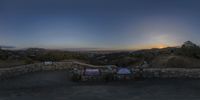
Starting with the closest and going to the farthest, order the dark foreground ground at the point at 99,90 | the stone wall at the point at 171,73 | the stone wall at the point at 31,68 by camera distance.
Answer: the dark foreground ground at the point at 99,90 < the stone wall at the point at 171,73 < the stone wall at the point at 31,68

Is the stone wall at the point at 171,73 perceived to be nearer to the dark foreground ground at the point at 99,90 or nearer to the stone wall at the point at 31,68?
the dark foreground ground at the point at 99,90

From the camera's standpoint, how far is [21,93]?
12.4m

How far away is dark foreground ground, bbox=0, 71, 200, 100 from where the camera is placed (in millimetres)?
11383

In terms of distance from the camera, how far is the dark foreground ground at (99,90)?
11.4m

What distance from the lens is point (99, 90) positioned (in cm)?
1289

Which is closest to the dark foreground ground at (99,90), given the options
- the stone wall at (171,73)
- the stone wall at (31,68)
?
the stone wall at (171,73)

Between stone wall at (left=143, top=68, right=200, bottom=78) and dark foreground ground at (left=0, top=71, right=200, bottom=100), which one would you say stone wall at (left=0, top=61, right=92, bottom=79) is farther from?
stone wall at (left=143, top=68, right=200, bottom=78)

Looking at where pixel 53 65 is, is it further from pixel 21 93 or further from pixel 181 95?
pixel 181 95

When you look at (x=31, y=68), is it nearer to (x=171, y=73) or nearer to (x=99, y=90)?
(x=99, y=90)

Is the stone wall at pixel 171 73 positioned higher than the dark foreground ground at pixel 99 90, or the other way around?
the stone wall at pixel 171 73

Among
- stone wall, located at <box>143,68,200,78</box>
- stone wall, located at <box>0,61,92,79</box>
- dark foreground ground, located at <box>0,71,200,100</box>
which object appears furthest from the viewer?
stone wall, located at <box>0,61,92,79</box>

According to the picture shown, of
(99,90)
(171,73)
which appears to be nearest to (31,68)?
(99,90)

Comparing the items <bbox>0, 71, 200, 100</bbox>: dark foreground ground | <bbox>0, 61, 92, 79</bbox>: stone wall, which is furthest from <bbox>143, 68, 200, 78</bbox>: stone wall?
<bbox>0, 61, 92, 79</bbox>: stone wall

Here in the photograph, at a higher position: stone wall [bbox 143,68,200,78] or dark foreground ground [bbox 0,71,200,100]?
stone wall [bbox 143,68,200,78]
